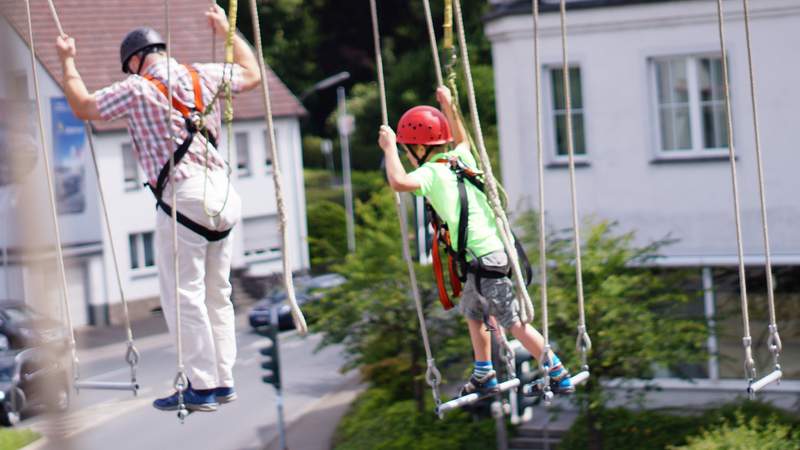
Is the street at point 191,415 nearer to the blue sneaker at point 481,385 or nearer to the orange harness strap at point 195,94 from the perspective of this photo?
the blue sneaker at point 481,385

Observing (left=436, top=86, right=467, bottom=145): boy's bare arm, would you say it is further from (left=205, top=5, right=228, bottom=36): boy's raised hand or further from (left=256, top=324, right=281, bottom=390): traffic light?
(left=256, top=324, right=281, bottom=390): traffic light

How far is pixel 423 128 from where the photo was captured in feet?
29.9

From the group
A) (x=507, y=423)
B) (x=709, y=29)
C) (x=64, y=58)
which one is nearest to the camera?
(x=64, y=58)

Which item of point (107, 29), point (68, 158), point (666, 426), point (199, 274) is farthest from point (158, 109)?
point (68, 158)

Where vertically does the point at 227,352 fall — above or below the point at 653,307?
above

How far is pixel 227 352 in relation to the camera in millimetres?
8820

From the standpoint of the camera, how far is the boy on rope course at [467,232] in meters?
9.03

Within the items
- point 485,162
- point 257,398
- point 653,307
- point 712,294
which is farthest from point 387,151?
point 257,398

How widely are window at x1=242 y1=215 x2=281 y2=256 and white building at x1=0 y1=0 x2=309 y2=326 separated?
1.6 inches

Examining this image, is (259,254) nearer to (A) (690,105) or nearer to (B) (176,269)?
(A) (690,105)

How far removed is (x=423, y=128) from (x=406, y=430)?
63.8ft

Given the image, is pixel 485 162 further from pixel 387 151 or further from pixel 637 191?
pixel 637 191

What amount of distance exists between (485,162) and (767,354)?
59.6ft

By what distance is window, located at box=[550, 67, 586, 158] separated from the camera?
2480cm
